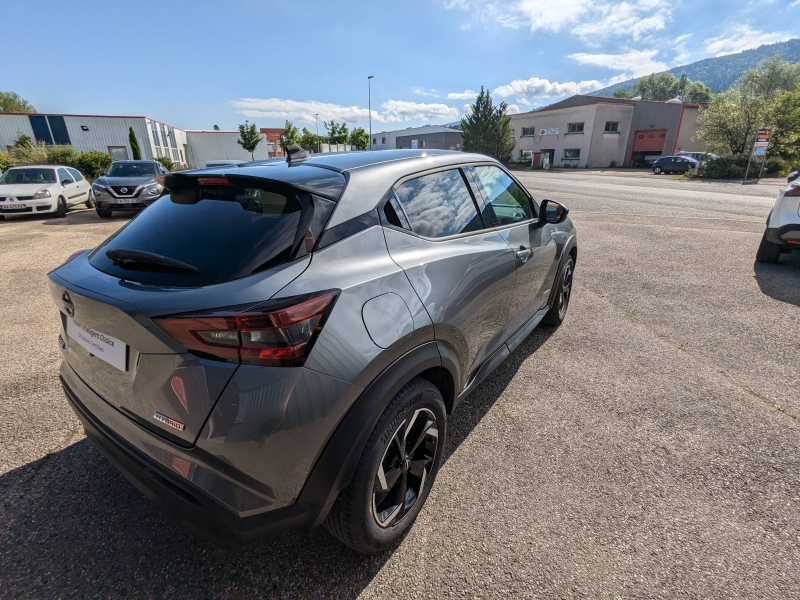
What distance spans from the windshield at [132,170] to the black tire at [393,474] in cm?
1273

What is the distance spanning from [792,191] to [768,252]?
40.1 inches

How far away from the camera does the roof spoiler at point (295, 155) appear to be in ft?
7.09

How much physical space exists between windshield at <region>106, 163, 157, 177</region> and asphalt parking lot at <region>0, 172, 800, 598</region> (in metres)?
9.18

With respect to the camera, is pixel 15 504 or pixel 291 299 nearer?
pixel 291 299

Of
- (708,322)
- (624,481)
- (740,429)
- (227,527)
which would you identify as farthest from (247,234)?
(708,322)

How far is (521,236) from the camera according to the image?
118 inches

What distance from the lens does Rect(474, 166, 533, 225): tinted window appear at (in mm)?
2889

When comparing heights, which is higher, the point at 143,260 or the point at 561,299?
the point at 143,260

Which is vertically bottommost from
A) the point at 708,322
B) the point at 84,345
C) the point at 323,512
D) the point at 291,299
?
the point at 708,322

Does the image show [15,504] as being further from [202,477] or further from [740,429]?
[740,429]

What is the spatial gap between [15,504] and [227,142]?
57511 mm

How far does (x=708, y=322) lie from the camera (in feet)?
14.4

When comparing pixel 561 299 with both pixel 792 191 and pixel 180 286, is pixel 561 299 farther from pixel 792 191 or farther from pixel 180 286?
pixel 792 191

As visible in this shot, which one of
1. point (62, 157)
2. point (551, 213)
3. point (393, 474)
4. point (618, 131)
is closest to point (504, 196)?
point (551, 213)
